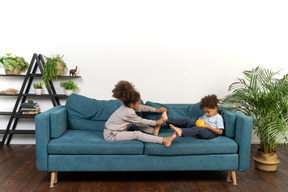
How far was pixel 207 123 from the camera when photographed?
3.03 meters

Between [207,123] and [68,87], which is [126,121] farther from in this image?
[68,87]

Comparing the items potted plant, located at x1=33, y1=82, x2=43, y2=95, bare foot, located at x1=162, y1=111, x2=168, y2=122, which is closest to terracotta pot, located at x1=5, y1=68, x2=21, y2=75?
potted plant, located at x1=33, y1=82, x2=43, y2=95

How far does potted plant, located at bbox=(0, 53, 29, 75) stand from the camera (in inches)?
147

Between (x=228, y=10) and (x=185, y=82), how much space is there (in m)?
1.23

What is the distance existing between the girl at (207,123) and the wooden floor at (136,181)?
479mm

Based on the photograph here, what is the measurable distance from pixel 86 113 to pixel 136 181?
100 centimetres

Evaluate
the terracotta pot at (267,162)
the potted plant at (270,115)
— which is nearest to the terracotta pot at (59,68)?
the potted plant at (270,115)

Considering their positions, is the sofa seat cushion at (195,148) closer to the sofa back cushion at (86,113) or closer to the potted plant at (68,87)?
the sofa back cushion at (86,113)

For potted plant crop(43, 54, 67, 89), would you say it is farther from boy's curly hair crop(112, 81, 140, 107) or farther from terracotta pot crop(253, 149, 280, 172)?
terracotta pot crop(253, 149, 280, 172)

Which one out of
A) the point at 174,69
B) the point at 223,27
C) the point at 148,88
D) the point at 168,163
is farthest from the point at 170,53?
the point at 168,163

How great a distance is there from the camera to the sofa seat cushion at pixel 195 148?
2.66 meters

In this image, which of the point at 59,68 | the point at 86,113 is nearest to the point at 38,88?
the point at 59,68

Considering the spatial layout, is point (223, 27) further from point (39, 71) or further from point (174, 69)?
point (39, 71)

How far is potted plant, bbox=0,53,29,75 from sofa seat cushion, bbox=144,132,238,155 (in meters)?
2.27
